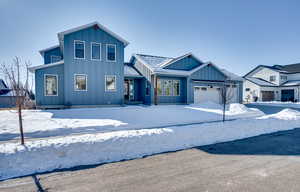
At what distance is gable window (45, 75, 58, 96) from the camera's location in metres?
15.4

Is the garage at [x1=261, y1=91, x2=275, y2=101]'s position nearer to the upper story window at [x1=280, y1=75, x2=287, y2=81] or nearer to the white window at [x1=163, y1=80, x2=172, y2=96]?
the upper story window at [x1=280, y1=75, x2=287, y2=81]

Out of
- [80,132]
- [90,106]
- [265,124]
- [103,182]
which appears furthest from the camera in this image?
[90,106]

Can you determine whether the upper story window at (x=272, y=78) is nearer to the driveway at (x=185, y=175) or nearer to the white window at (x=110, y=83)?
the white window at (x=110, y=83)

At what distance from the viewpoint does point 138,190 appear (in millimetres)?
3492

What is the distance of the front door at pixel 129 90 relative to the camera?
20.4m

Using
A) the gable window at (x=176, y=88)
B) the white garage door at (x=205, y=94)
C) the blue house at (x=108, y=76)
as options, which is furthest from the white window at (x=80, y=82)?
the white garage door at (x=205, y=94)

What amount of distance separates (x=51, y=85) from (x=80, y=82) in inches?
96.4

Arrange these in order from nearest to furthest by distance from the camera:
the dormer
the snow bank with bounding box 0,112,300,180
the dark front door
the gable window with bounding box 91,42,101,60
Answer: the snow bank with bounding box 0,112,300,180, the gable window with bounding box 91,42,101,60, the dormer, the dark front door

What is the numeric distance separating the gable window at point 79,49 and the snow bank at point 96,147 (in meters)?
11.5

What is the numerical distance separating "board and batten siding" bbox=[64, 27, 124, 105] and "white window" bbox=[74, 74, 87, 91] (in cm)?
26

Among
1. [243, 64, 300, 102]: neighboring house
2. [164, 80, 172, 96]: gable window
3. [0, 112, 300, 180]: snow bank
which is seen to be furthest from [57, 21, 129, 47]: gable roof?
[243, 64, 300, 102]: neighboring house

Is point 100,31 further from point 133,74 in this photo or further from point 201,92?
point 201,92

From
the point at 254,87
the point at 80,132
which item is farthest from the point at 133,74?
the point at 254,87

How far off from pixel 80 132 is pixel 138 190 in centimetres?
556
